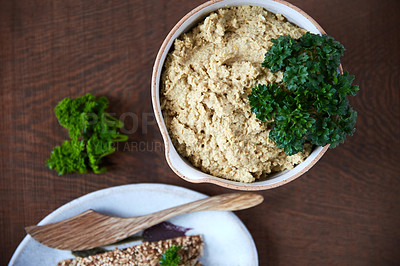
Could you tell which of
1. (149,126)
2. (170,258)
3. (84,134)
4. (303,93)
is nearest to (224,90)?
(303,93)

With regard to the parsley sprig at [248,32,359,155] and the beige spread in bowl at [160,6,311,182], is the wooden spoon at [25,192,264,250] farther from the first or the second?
the parsley sprig at [248,32,359,155]

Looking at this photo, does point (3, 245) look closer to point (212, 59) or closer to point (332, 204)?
point (212, 59)

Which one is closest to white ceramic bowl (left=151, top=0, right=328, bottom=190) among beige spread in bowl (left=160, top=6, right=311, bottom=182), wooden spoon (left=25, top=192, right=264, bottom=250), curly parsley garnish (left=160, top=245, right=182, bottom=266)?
beige spread in bowl (left=160, top=6, right=311, bottom=182)

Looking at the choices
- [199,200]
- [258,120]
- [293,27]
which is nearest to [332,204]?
[199,200]

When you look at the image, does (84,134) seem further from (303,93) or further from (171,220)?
(303,93)

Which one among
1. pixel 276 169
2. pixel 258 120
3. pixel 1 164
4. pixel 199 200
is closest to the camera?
pixel 258 120

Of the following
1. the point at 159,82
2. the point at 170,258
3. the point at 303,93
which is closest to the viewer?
the point at 303,93
